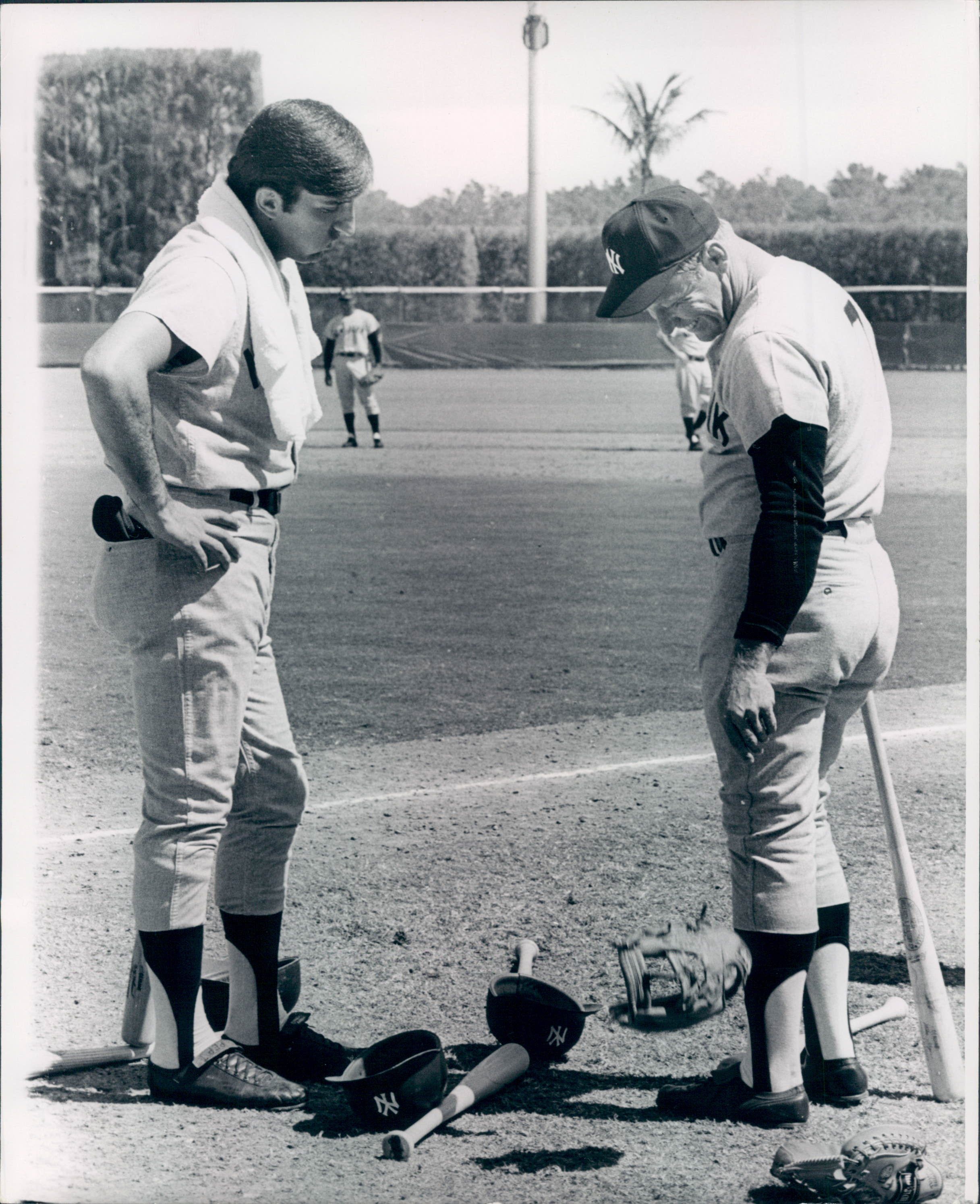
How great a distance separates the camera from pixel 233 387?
2.92m

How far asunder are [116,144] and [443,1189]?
4963 millimetres

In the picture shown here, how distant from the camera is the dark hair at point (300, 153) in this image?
2.91 meters

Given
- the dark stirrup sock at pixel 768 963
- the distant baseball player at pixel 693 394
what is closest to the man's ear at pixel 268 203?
the dark stirrup sock at pixel 768 963

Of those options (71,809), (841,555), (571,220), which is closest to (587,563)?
(71,809)

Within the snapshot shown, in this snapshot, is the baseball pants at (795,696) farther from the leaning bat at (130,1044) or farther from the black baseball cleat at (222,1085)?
the leaning bat at (130,1044)

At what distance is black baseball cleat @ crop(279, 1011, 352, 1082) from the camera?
10.7 feet

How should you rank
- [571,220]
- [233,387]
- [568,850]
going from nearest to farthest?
[233,387] → [568,850] → [571,220]

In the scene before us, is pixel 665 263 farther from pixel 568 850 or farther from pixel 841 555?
pixel 568 850

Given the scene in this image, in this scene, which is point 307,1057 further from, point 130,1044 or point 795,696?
point 795,696

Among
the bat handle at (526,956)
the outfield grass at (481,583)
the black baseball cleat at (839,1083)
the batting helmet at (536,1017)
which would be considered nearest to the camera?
the black baseball cleat at (839,1083)

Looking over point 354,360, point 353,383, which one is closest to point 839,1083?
point 353,383

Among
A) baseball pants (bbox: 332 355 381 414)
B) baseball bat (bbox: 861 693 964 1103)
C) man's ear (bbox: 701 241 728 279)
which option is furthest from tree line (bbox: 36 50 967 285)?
baseball pants (bbox: 332 355 381 414)

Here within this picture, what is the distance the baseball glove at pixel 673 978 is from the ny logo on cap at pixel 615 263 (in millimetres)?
1324

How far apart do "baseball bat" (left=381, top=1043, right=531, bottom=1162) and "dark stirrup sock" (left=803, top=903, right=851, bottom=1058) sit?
0.63 meters
